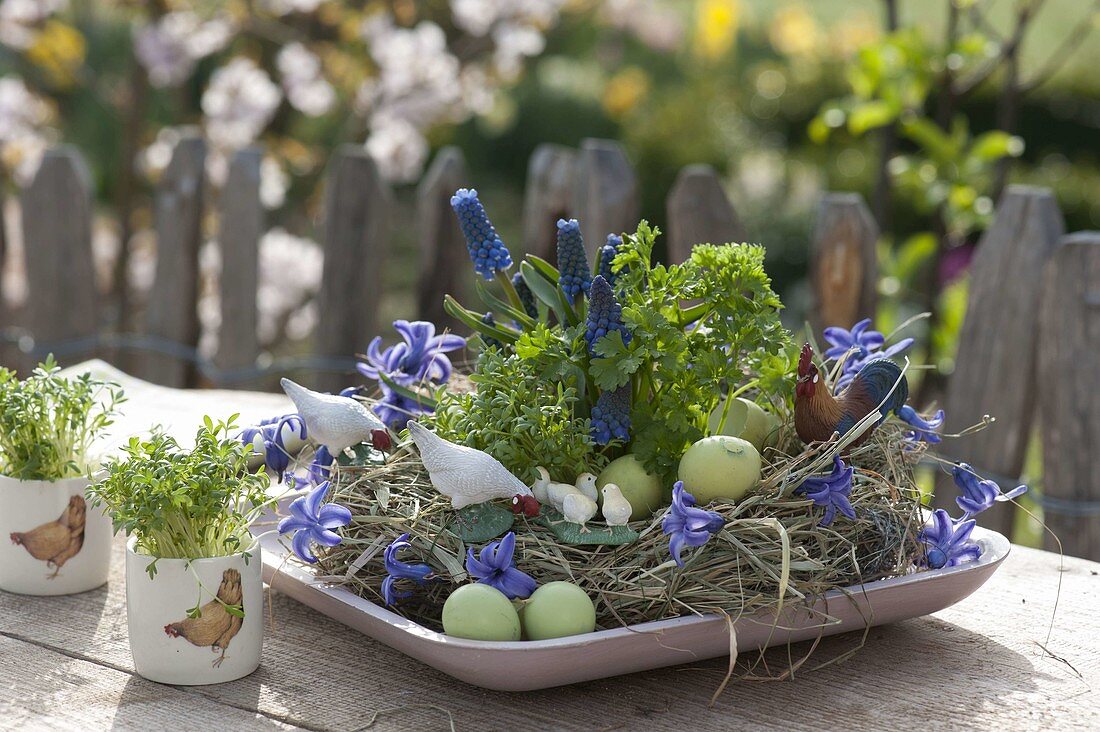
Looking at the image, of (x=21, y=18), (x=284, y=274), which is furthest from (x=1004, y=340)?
(x=21, y=18)

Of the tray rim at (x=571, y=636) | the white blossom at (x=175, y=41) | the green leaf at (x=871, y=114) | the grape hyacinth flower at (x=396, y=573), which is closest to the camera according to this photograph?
the tray rim at (x=571, y=636)

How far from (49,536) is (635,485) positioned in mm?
712

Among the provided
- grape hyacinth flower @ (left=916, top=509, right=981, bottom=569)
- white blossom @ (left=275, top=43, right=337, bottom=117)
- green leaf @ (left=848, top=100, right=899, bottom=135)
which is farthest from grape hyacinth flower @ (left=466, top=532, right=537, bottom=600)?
white blossom @ (left=275, top=43, right=337, bottom=117)

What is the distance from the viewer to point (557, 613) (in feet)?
3.77

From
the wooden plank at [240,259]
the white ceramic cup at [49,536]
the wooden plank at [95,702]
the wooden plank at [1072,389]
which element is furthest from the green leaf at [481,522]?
the wooden plank at [240,259]

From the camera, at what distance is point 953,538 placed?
137 centimetres

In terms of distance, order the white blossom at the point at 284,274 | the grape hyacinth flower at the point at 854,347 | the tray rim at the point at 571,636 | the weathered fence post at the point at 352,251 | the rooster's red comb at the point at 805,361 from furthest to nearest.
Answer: the white blossom at the point at 284,274 → the weathered fence post at the point at 352,251 → the grape hyacinth flower at the point at 854,347 → the rooster's red comb at the point at 805,361 → the tray rim at the point at 571,636

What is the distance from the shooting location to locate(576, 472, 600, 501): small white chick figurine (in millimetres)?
1272

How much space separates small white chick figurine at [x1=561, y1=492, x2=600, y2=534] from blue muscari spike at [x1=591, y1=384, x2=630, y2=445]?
9 centimetres

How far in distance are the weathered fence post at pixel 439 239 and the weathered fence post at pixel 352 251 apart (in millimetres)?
104

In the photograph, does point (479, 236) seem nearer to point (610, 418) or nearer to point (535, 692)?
point (610, 418)

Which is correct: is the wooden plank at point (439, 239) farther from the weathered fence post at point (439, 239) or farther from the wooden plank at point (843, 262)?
the wooden plank at point (843, 262)

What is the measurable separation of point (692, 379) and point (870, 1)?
32.9 ft

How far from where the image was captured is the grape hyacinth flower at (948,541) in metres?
1.36
